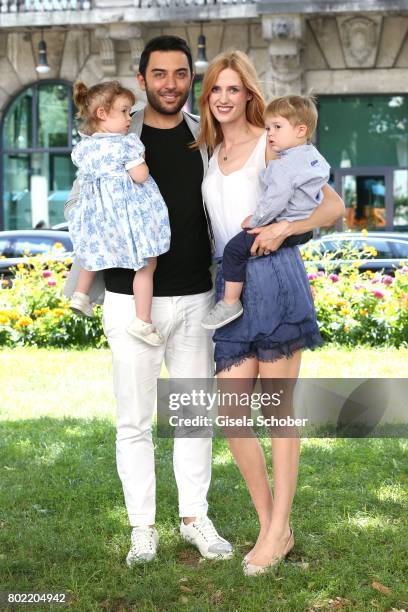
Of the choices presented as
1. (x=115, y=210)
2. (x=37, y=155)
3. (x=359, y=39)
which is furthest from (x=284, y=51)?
(x=115, y=210)

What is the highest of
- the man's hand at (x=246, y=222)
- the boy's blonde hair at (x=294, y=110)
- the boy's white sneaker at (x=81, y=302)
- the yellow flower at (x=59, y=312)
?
the boy's blonde hair at (x=294, y=110)

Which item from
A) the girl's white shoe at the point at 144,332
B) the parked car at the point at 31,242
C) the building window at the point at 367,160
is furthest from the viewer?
the building window at the point at 367,160

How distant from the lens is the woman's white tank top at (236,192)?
13.9 ft

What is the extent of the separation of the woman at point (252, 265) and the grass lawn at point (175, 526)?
29cm

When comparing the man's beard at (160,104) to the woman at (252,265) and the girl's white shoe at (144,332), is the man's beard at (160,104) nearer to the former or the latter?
the woman at (252,265)

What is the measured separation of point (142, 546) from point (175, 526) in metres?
0.55

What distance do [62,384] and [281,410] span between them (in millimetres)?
4970

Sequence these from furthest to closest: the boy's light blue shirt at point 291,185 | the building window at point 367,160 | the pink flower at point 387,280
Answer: the building window at point 367,160, the pink flower at point 387,280, the boy's light blue shirt at point 291,185

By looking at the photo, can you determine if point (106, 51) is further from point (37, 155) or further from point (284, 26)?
point (284, 26)

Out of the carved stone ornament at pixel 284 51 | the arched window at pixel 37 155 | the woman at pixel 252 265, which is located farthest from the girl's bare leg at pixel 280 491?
the arched window at pixel 37 155

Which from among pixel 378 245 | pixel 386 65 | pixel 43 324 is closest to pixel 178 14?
pixel 386 65

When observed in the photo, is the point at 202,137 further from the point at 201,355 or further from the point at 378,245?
the point at 378,245

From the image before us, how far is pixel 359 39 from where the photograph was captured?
19484mm

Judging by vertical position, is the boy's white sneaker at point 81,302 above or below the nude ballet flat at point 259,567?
above
